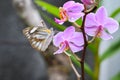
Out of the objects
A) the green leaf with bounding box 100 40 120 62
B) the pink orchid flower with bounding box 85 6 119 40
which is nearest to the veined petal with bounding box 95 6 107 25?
the pink orchid flower with bounding box 85 6 119 40

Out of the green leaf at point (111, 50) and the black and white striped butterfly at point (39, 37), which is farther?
the green leaf at point (111, 50)

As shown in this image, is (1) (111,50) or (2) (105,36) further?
(1) (111,50)

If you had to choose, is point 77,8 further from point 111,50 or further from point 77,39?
point 111,50

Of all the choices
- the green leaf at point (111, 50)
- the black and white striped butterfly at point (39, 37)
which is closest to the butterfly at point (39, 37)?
the black and white striped butterfly at point (39, 37)

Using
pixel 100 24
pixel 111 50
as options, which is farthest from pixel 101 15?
pixel 111 50

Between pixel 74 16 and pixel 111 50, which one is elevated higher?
pixel 74 16

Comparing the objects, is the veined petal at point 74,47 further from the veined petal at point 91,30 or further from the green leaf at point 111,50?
the green leaf at point 111,50

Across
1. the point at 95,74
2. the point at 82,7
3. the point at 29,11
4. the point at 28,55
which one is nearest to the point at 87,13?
the point at 82,7

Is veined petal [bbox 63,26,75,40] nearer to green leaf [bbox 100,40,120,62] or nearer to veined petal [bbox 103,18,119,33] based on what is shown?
veined petal [bbox 103,18,119,33]
